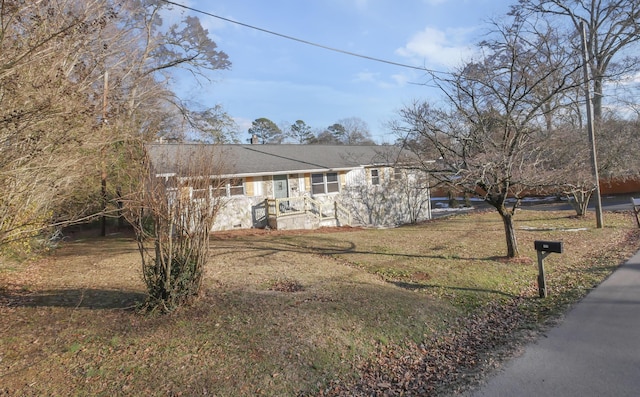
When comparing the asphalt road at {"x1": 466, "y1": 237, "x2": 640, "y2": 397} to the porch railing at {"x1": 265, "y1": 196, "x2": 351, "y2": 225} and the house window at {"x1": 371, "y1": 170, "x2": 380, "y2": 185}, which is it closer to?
the porch railing at {"x1": 265, "y1": 196, "x2": 351, "y2": 225}

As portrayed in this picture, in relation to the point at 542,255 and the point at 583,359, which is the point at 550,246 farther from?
the point at 583,359

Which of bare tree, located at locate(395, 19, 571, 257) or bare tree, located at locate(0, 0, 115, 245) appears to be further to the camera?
bare tree, located at locate(395, 19, 571, 257)

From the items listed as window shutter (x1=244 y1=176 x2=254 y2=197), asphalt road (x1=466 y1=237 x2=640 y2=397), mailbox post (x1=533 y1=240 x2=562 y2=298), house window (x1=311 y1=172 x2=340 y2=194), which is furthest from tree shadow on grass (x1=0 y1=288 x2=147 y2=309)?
house window (x1=311 y1=172 x2=340 y2=194)

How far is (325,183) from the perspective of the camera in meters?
18.0

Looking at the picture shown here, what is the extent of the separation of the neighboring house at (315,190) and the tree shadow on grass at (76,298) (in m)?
7.91

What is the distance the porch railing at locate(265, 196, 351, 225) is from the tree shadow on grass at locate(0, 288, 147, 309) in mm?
9642

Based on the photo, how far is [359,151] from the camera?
21297 millimetres

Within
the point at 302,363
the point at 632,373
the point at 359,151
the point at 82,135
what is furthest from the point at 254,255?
the point at 359,151

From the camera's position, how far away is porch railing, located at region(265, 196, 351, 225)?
15.8m

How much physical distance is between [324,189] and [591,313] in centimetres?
1361

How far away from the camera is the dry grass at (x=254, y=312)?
3492 mm

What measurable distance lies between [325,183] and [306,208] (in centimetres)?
205

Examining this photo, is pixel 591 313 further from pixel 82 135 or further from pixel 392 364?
pixel 82 135

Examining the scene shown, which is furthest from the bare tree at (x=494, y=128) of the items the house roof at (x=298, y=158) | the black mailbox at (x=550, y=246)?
the house roof at (x=298, y=158)
